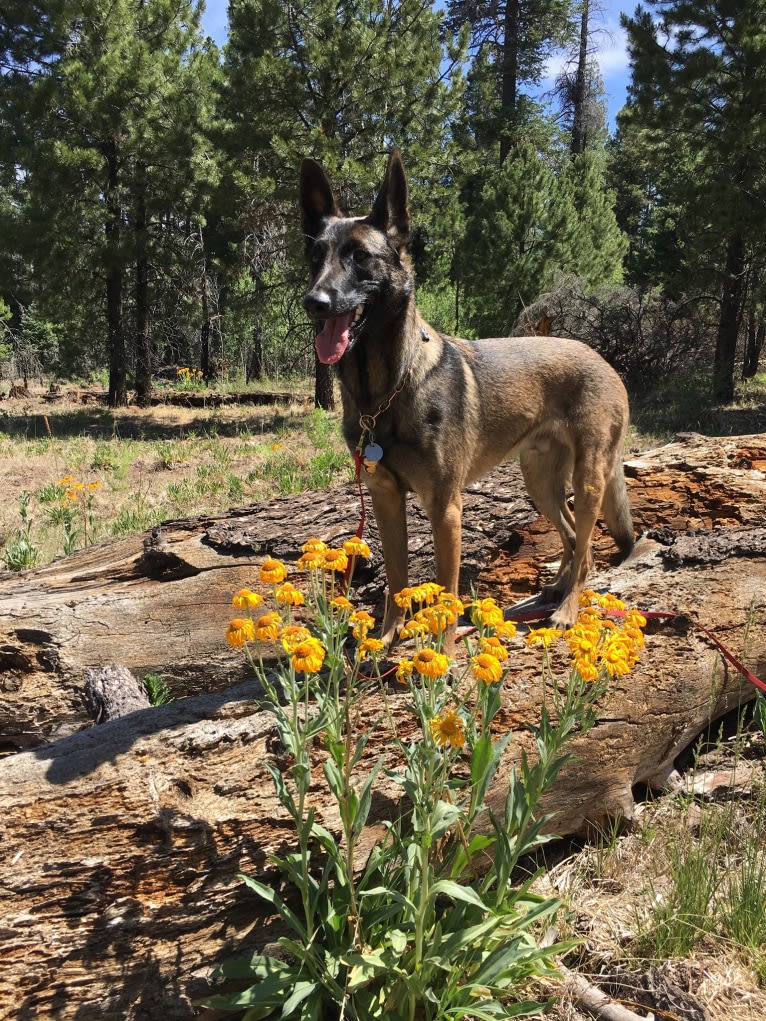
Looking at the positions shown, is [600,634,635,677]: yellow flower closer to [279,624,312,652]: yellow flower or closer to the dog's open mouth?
[279,624,312,652]: yellow flower

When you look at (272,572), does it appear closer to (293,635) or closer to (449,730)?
(293,635)

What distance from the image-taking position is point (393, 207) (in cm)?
314

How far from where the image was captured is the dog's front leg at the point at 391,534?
10.9 feet

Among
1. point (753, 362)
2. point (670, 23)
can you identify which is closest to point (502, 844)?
point (670, 23)

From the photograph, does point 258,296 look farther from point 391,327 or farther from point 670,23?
point 391,327

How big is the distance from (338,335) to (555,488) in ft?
5.79

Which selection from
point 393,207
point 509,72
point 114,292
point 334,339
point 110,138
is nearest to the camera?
point 334,339

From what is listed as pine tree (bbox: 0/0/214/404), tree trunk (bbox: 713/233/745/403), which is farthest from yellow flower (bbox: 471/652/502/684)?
pine tree (bbox: 0/0/214/404)

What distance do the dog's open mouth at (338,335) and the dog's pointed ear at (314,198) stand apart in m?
0.48

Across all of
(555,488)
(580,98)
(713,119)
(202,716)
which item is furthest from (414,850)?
(580,98)

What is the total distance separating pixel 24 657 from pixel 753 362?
18.7 m

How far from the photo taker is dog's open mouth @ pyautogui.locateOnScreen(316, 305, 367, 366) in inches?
114

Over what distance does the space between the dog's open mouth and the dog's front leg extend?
2.08 feet

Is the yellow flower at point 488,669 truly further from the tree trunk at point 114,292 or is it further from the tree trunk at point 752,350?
the tree trunk at point 752,350
